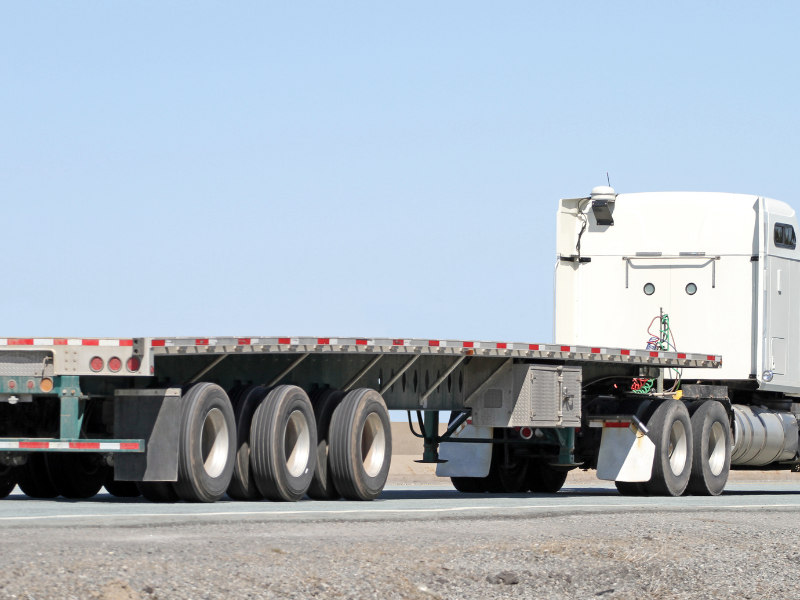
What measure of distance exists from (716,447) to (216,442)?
8.06 m

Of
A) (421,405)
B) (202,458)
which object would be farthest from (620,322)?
(202,458)


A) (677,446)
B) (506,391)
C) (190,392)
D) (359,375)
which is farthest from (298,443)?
(677,446)

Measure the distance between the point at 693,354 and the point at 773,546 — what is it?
26.9ft

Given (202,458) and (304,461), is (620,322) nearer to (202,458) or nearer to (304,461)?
(304,461)

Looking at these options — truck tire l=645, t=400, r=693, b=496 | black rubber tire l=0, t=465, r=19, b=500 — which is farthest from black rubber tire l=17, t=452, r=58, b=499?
truck tire l=645, t=400, r=693, b=496

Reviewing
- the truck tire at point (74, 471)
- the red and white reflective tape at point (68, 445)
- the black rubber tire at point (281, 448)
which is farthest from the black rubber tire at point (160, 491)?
the truck tire at point (74, 471)

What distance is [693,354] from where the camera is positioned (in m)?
19.2

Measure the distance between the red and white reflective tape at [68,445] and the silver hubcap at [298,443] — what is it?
1.93 m

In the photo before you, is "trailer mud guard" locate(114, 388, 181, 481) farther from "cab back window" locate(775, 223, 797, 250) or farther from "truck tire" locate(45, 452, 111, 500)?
"cab back window" locate(775, 223, 797, 250)

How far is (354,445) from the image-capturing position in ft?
49.1

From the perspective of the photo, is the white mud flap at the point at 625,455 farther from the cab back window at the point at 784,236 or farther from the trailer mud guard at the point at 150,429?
the trailer mud guard at the point at 150,429

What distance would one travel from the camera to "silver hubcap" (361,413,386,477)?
15.5 meters

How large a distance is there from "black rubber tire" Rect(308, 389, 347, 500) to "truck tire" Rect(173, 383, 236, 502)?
130 centimetres

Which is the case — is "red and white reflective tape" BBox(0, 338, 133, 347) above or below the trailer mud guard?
above
